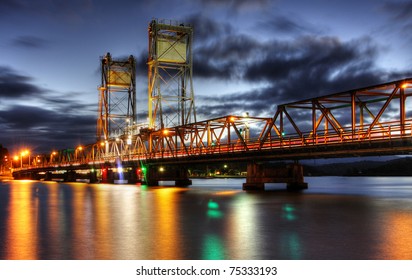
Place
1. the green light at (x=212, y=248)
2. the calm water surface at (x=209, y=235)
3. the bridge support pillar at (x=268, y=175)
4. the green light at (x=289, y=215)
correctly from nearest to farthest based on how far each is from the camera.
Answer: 1. the green light at (x=212, y=248)
2. the calm water surface at (x=209, y=235)
3. the green light at (x=289, y=215)
4. the bridge support pillar at (x=268, y=175)

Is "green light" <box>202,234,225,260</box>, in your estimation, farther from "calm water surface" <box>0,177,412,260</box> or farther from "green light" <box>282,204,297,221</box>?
"green light" <box>282,204,297,221</box>

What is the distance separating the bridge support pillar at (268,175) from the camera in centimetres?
5247

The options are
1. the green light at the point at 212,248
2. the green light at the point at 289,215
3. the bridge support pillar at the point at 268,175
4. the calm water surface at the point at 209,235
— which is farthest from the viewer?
the bridge support pillar at the point at 268,175

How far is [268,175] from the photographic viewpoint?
52812 millimetres

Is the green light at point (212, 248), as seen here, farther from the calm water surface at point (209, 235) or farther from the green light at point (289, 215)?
the green light at point (289, 215)

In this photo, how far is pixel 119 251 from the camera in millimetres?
15094

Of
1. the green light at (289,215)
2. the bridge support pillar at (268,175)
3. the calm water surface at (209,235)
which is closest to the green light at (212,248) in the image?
the calm water surface at (209,235)

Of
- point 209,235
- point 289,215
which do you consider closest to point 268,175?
point 289,215

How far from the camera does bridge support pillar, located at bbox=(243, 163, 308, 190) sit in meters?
52.5

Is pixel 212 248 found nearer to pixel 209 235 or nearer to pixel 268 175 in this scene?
pixel 209 235

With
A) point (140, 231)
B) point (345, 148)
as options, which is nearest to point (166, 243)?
point (140, 231)

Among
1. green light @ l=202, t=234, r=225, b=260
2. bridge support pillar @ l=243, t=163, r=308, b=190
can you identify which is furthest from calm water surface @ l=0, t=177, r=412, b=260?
bridge support pillar @ l=243, t=163, r=308, b=190

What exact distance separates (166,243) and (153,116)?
70.6 meters
